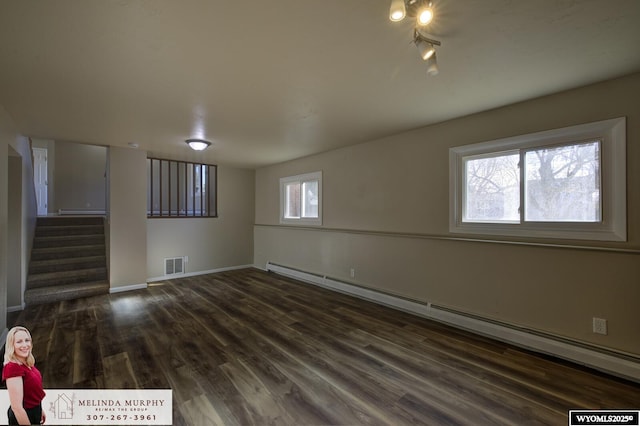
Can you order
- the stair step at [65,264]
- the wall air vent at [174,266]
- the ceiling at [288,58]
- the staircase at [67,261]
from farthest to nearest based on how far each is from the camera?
→ the wall air vent at [174,266] → the stair step at [65,264] → the staircase at [67,261] → the ceiling at [288,58]

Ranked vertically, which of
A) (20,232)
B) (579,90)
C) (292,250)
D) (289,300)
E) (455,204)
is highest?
(579,90)

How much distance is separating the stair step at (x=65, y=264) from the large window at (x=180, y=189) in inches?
47.2

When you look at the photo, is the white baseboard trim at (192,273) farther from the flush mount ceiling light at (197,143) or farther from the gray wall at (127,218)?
the flush mount ceiling light at (197,143)

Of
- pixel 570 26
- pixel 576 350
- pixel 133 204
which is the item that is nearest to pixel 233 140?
pixel 133 204

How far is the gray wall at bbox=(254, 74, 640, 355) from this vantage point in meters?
2.22

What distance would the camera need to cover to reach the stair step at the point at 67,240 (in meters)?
4.85

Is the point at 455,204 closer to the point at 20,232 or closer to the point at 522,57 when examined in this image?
the point at 522,57

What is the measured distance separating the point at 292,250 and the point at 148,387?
12.2 ft

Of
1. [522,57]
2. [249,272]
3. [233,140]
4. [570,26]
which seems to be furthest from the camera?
[249,272]

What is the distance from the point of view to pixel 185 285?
16.4 ft

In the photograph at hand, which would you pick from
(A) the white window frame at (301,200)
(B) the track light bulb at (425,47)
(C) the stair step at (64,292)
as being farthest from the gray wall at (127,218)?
(B) the track light bulb at (425,47)

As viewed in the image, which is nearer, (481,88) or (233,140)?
(481,88)

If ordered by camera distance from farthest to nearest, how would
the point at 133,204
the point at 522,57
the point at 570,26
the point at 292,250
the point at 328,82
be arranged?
the point at 292,250 < the point at 133,204 < the point at 328,82 < the point at 522,57 < the point at 570,26

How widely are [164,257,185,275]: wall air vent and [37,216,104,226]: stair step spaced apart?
5.64 ft
